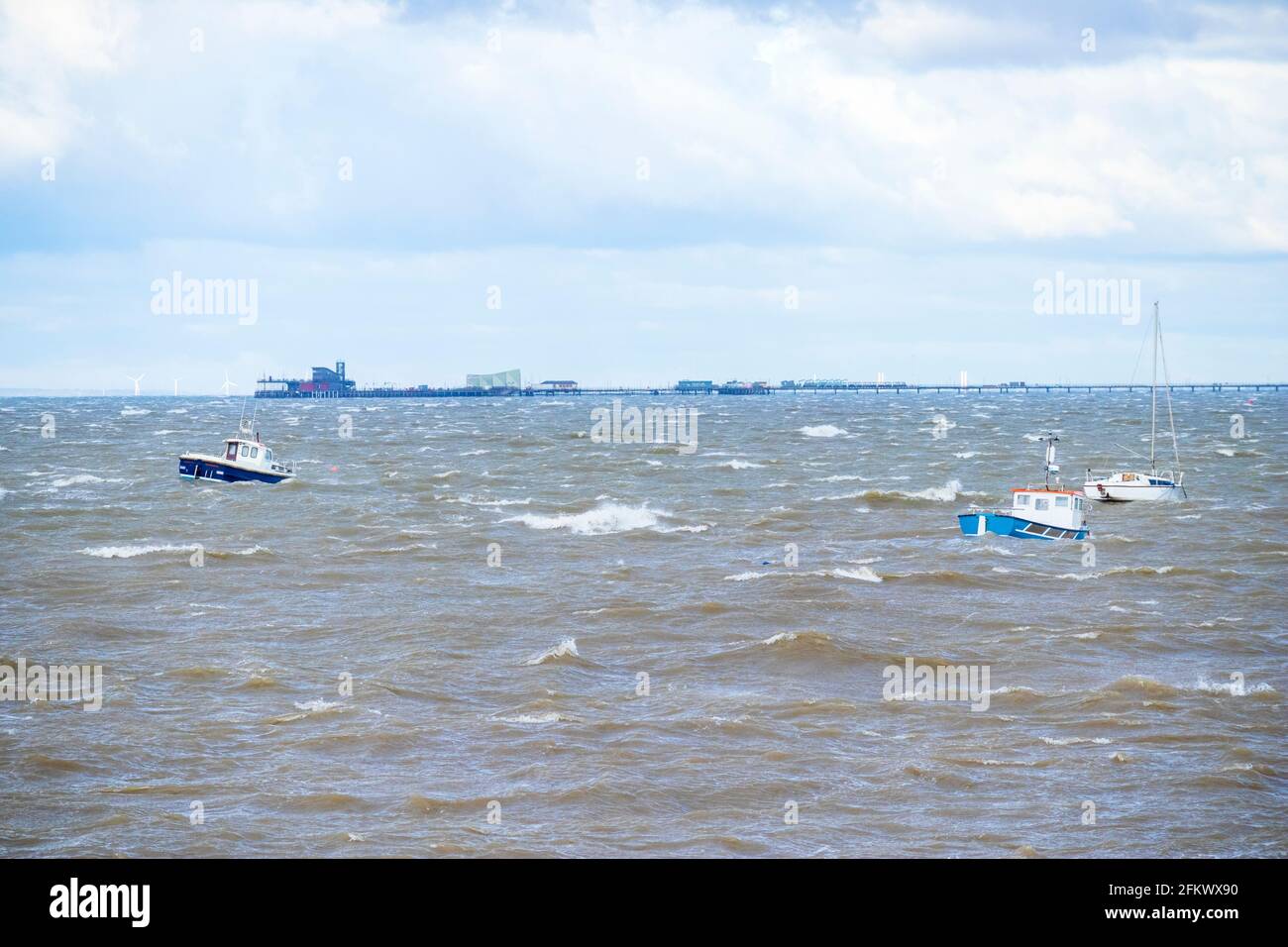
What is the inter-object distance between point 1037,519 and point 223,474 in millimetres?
47496

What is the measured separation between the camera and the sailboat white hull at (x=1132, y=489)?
228 ft

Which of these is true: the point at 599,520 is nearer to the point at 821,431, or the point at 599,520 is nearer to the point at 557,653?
the point at 557,653

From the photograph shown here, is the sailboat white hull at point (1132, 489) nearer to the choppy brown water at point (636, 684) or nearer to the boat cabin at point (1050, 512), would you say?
the choppy brown water at point (636, 684)

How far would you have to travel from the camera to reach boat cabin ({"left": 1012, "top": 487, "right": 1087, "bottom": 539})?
52.8m

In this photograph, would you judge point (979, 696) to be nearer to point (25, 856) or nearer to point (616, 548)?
point (25, 856)

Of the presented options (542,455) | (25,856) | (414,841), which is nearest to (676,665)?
(414,841)

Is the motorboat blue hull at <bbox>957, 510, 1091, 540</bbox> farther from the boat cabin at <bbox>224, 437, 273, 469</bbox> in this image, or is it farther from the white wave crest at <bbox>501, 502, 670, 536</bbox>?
the boat cabin at <bbox>224, 437, 273, 469</bbox>

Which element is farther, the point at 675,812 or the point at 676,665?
the point at 676,665

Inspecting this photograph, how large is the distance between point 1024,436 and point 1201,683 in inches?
4685

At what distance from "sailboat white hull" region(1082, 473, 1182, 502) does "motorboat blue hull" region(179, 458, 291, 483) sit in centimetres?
4543

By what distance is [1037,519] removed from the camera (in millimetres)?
53031

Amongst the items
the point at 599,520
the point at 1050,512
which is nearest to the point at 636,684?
the point at 1050,512

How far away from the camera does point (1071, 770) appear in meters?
22.0

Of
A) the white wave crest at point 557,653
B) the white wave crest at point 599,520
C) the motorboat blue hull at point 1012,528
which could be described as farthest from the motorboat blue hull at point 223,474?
the white wave crest at point 557,653
